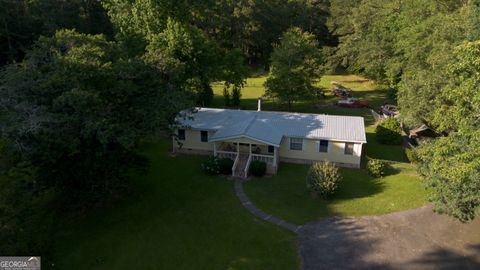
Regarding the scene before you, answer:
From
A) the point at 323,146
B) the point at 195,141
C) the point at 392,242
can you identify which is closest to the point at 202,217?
the point at 392,242

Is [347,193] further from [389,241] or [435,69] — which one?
[435,69]

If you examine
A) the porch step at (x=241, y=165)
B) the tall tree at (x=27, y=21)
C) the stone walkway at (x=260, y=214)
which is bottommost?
the stone walkway at (x=260, y=214)

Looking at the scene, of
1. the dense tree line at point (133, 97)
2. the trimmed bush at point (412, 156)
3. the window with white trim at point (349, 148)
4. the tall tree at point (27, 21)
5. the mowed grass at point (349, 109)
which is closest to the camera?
the dense tree line at point (133, 97)

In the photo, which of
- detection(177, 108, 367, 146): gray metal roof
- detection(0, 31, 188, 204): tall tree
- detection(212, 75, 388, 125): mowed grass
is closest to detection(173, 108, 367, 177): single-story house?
detection(177, 108, 367, 146): gray metal roof

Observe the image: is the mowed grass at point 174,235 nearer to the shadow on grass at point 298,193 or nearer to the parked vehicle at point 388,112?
the shadow on grass at point 298,193

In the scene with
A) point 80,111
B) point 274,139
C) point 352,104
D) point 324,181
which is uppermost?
point 80,111

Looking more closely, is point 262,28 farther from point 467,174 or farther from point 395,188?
point 467,174

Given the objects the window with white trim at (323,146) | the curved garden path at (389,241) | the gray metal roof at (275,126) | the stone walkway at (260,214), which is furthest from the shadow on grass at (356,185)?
the stone walkway at (260,214)
